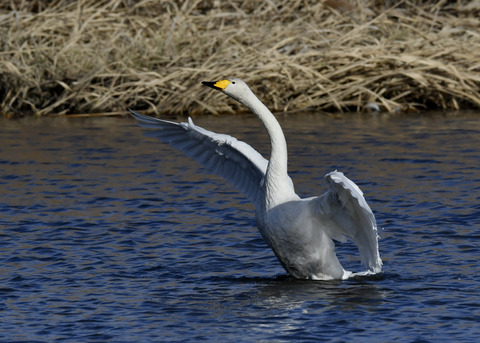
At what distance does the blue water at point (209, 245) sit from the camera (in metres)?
6.43

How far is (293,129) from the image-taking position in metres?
14.6

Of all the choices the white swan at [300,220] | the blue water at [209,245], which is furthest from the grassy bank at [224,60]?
the white swan at [300,220]

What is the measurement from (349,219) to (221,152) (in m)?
1.64

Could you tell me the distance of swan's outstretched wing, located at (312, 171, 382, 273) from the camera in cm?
673

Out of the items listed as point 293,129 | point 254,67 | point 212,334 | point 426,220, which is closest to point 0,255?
point 212,334

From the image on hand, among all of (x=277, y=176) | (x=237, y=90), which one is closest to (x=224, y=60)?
(x=237, y=90)

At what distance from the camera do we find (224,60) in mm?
16031

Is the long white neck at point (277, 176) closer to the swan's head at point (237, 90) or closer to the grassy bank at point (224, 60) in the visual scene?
the swan's head at point (237, 90)

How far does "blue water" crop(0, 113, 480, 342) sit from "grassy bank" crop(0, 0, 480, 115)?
1.63 meters

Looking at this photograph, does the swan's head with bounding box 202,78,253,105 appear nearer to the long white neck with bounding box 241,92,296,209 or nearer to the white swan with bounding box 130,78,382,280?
the white swan with bounding box 130,78,382,280

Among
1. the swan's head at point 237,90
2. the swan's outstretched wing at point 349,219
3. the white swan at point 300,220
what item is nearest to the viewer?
the swan's outstretched wing at point 349,219

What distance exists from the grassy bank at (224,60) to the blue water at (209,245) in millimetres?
1634

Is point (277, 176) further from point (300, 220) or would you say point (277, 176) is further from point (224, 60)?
point (224, 60)

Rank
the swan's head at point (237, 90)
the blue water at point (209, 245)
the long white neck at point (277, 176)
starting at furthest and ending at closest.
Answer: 1. the swan's head at point (237, 90)
2. the long white neck at point (277, 176)
3. the blue water at point (209, 245)
